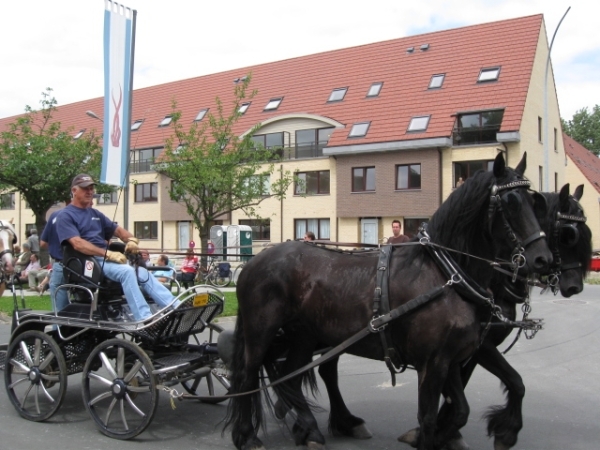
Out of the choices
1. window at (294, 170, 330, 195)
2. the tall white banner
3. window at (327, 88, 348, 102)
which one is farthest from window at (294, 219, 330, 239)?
the tall white banner

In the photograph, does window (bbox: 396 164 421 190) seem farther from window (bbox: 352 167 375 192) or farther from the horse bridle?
the horse bridle

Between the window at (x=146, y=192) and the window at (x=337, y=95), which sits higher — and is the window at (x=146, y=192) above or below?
below

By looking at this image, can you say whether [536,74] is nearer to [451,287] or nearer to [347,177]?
[347,177]

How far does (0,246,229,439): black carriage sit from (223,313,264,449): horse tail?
37cm

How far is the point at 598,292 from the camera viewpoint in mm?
17656

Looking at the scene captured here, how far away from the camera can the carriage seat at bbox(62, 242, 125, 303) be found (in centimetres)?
576

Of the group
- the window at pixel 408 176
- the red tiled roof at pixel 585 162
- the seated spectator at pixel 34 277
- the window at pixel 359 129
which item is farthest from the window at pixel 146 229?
the red tiled roof at pixel 585 162

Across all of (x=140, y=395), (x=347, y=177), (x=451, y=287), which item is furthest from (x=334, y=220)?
(x=451, y=287)

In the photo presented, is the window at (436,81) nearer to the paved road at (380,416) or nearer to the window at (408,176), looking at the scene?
the window at (408,176)

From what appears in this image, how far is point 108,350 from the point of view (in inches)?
221

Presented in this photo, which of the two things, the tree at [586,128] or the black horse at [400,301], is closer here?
the black horse at [400,301]

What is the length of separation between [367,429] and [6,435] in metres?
2.99

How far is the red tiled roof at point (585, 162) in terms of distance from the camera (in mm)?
38969

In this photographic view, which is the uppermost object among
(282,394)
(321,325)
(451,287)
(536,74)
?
(536,74)
